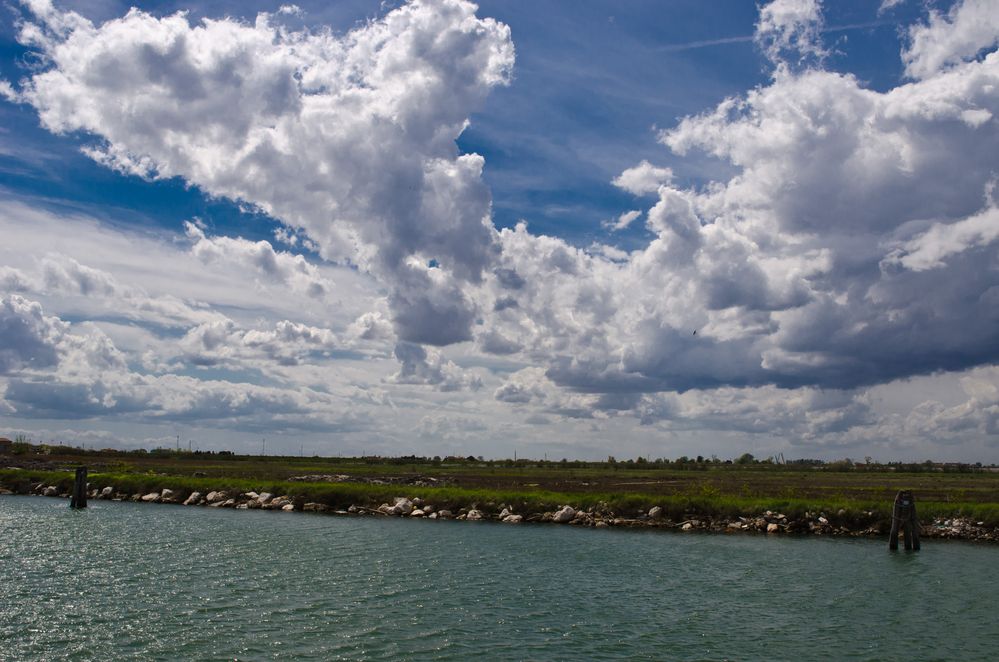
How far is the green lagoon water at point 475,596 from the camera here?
79.7 feet

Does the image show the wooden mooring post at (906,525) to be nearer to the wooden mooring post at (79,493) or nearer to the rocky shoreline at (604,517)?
the rocky shoreline at (604,517)

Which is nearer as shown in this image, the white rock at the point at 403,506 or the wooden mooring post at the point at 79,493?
the white rock at the point at 403,506

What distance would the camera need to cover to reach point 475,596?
105ft

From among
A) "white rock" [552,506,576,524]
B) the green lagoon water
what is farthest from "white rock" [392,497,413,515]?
the green lagoon water

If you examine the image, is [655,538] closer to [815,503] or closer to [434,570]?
[815,503]

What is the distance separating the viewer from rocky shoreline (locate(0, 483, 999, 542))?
56062 millimetres

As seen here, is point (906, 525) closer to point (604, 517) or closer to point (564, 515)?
point (604, 517)

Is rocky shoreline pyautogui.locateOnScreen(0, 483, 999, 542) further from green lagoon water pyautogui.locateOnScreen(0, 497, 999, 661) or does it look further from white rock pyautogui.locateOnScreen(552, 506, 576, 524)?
green lagoon water pyautogui.locateOnScreen(0, 497, 999, 661)

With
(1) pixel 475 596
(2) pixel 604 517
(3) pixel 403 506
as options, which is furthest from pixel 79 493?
(1) pixel 475 596

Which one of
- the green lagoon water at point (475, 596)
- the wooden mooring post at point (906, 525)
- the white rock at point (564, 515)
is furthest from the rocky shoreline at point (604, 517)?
the wooden mooring post at point (906, 525)

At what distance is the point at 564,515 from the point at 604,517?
132 inches

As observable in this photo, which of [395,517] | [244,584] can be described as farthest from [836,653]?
[395,517]

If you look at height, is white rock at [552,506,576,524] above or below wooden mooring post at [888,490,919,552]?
below

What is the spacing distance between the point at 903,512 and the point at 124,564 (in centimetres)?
4732
